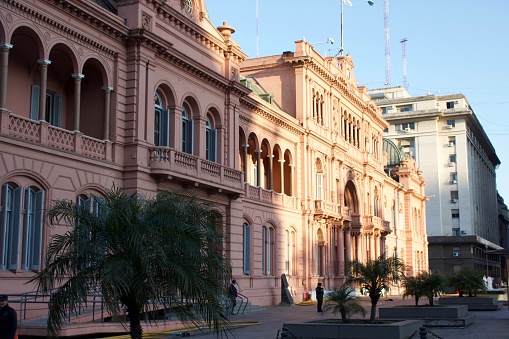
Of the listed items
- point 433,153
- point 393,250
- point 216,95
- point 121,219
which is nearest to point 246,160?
point 216,95

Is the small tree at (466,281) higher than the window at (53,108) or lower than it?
lower

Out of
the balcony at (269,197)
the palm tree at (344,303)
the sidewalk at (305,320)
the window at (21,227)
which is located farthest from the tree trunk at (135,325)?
the balcony at (269,197)

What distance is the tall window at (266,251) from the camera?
41938mm

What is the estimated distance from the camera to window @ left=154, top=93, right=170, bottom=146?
31.3 meters

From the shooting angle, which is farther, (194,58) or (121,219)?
(194,58)

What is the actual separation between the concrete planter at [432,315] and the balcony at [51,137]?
12.9 metres

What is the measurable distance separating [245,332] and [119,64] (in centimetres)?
1246

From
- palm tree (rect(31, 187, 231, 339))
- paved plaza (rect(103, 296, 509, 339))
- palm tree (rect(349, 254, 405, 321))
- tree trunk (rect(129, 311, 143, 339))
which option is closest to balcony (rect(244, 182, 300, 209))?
paved plaza (rect(103, 296, 509, 339))

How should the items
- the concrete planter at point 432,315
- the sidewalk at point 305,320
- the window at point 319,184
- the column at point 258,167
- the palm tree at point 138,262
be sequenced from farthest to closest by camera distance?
the window at point 319,184
the column at point 258,167
the concrete planter at point 432,315
the sidewalk at point 305,320
the palm tree at point 138,262

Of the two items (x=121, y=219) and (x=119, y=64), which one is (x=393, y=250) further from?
(x=121, y=219)

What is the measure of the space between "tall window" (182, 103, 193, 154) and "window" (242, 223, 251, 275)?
26.0 ft

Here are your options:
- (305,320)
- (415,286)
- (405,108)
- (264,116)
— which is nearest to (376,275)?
(305,320)

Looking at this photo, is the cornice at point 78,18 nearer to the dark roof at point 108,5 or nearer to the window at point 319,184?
the dark roof at point 108,5

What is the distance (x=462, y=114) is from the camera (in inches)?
4188
